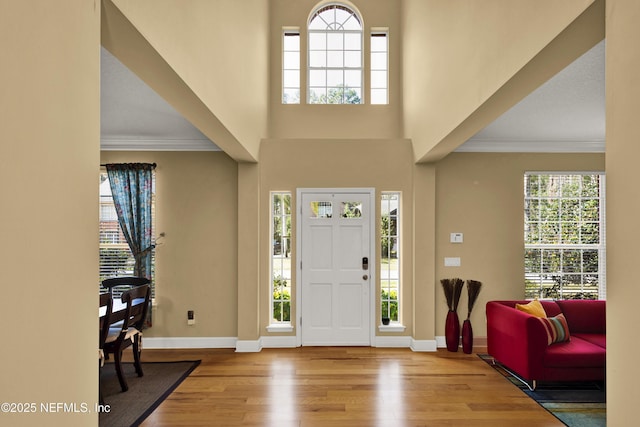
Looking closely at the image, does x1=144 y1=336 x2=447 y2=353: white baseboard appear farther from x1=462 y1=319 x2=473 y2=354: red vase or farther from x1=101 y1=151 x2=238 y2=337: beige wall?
x1=462 y1=319 x2=473 y2=354: red vase

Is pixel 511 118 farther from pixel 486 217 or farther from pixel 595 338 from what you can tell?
pixel 595 338

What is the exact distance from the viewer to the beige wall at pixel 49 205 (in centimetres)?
108

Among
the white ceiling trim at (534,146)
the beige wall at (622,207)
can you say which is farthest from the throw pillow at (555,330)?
the beige wall at (622,207)

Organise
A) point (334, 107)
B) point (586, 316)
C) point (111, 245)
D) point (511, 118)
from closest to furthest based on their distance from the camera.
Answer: point (511, 118) → point (586, 316) → point (111, 245) → point (334, 107)

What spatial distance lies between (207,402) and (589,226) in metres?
5.05

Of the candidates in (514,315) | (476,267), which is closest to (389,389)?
(514,315)

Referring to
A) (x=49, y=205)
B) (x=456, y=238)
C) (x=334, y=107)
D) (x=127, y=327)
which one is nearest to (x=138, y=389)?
(x=127, y=327)

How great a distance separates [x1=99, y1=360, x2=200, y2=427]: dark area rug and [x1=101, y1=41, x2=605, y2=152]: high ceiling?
103 inches

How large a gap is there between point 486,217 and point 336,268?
2.05 metres

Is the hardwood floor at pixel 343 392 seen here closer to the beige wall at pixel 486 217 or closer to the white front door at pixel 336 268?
the white front door at pixel 336 268

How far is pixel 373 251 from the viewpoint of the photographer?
5395 mm

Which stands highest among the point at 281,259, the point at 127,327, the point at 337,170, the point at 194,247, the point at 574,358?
the point at 337,170

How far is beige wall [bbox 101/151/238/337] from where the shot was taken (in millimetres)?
5359

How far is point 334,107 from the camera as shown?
588cm
